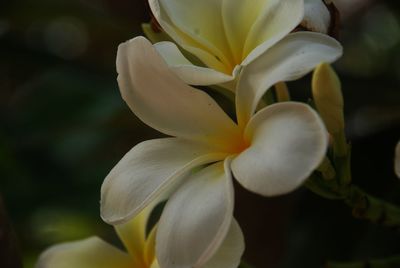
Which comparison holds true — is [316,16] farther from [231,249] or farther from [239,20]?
[231,249]

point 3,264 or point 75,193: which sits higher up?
point 3,264

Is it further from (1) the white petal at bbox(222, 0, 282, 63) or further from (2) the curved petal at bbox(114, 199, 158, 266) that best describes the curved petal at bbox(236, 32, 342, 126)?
(2) the curved petal at bbox(114, 199, 158, 266)

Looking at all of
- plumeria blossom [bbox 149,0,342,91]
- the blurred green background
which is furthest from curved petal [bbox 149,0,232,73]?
the blurred green background

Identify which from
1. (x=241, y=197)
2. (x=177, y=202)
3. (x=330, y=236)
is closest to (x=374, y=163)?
(x=330, y=236)

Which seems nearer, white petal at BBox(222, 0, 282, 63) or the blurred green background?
white petal at BBox(222, 0, 282, 63)

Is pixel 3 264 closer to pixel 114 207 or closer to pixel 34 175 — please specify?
pixel 114 207

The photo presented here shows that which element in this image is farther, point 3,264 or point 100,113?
point 100,113
